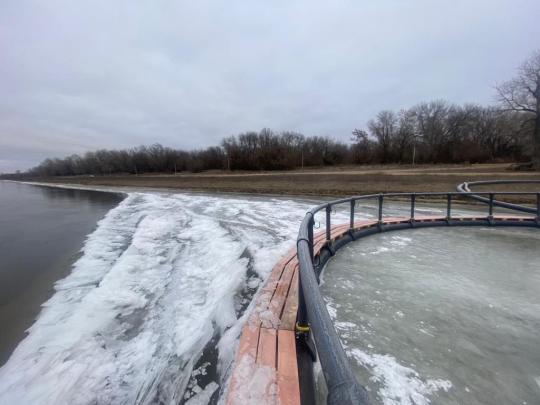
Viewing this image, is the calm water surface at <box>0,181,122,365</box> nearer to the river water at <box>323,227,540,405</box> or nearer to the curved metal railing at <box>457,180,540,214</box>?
the river water at <box>323,227,540,405</box>

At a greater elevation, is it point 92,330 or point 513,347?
point 513,347

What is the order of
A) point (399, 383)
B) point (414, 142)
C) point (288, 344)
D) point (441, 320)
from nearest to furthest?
point (399, 383) → point (288, 344) → point (441, 320) → point (414, 142)

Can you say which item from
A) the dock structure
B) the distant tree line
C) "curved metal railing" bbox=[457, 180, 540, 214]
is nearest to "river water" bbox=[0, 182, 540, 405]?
the dock structure

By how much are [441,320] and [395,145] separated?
7063 cm

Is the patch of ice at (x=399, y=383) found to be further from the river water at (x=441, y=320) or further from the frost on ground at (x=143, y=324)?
the frost on ground at (x=143, y=324)

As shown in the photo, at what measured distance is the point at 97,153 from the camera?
135125mm

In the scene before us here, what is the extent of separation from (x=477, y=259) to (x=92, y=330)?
5889mm

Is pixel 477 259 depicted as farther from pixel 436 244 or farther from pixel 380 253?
pixel 380 253

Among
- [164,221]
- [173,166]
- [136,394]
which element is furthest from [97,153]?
[136,394]

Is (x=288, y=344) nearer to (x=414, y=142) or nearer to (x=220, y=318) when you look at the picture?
(x=220, y=318)

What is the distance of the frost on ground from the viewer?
2.81 meters

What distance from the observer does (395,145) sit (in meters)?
66.5

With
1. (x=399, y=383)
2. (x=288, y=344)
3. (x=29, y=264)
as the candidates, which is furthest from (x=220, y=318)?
(x=29, y=264)

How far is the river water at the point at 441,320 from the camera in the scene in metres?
2.20
